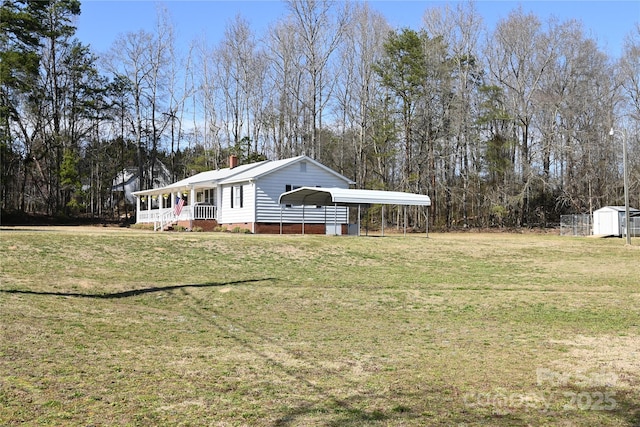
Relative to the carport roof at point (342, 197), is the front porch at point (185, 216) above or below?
below

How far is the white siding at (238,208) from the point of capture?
30.1 metres

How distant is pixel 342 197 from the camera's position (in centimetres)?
2548

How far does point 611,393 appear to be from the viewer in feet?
19.6

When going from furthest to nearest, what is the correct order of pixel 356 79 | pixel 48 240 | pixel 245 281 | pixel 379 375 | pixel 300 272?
pixel 356 79 → pixel 48 240 → pixel 300 272 → pixel 245 281 → pixel 379 375

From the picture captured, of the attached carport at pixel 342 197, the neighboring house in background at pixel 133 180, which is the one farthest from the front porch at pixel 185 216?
the neighboring house in background at pixel 133 180

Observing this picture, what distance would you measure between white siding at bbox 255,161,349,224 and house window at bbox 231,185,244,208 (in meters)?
1.58

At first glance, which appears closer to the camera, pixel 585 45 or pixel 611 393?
pixel 611 393

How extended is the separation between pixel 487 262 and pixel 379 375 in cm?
1375

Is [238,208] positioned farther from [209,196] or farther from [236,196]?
[209,196]

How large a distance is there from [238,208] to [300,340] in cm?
→ 2310

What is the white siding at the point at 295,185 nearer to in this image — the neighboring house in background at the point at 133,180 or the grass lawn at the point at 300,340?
the grass lawn at the point at 300,340

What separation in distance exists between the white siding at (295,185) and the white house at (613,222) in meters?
16.0

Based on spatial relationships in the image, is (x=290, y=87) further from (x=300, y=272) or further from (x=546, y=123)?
(x=300, y=272)

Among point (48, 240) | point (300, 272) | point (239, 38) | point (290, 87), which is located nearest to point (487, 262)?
point (300, 272)
